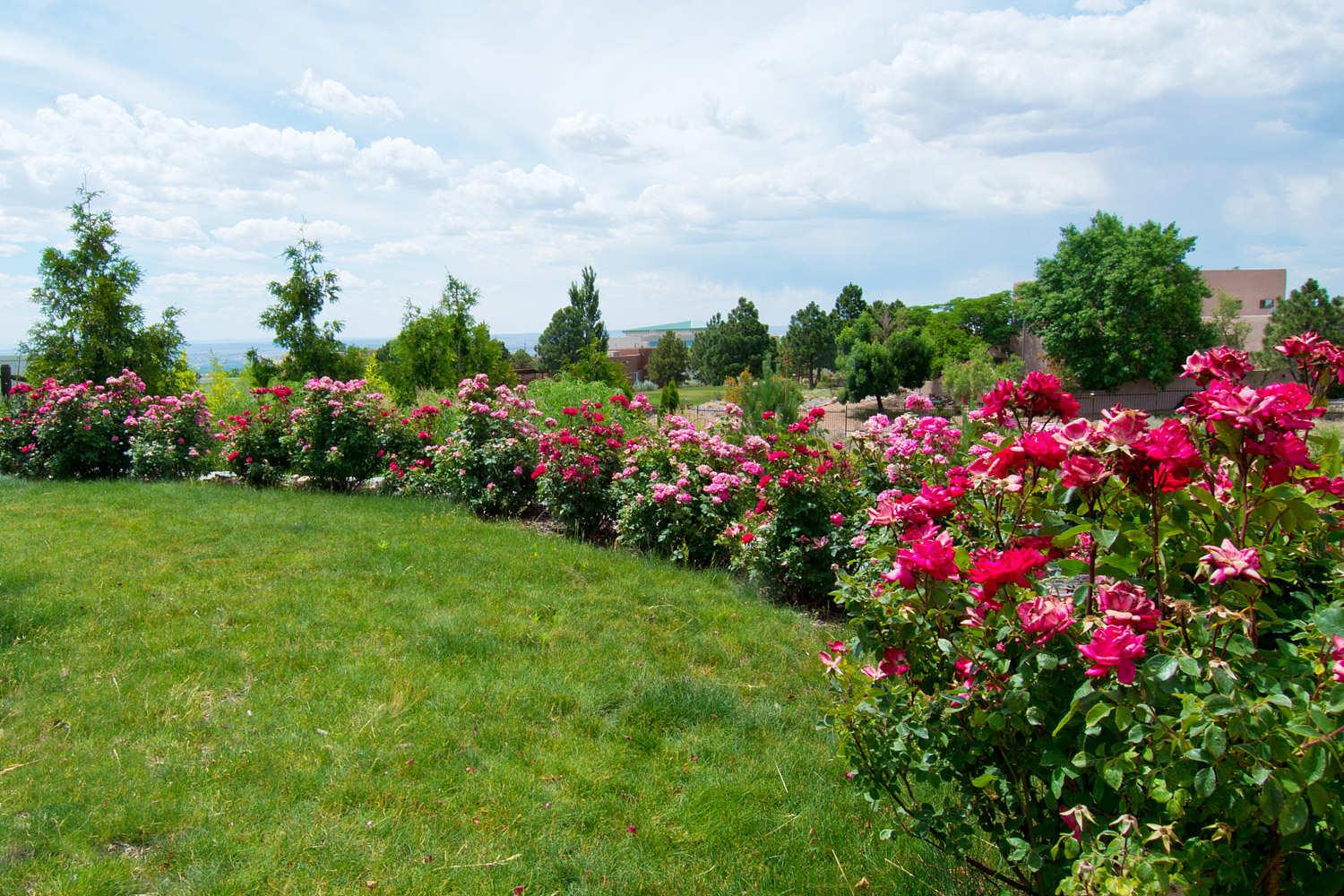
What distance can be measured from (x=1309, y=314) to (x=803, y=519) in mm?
37583

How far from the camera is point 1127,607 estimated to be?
A: 132 cm

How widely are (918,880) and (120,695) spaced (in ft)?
10.4

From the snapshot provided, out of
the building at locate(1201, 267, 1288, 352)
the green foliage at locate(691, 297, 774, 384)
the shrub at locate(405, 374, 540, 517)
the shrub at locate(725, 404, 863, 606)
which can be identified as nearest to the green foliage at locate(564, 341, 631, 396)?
the shrub at locate(405, 374, 540, 517)

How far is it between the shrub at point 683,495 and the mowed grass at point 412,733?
0.44 metres

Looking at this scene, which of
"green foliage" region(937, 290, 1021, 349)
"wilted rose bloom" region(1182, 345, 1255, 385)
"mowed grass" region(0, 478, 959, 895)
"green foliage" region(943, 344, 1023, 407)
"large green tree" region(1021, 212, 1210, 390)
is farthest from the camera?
"green foliage" region(937, 290, 1021, 349)

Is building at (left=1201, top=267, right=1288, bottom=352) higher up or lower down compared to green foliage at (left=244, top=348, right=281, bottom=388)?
higher up

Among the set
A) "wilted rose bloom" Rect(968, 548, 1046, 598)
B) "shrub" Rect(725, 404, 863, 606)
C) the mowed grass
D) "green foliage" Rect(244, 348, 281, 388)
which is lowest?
the mowed grass

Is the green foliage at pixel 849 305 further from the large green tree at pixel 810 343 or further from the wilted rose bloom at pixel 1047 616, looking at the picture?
the wilted rose bloom at pixel 1047 616

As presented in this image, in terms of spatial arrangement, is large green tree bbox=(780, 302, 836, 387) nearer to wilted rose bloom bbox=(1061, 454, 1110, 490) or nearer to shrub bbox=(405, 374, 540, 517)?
shrub bbox=(405, 374, 540, 517)

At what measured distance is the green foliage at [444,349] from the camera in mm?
17422

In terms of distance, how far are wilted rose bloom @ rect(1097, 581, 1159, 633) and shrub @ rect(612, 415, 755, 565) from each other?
4.08 meters

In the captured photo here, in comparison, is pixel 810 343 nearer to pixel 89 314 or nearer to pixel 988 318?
pixel 988 318

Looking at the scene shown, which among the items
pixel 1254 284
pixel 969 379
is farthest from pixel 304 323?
pixel 1254 284

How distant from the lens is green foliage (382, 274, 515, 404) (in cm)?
1742
